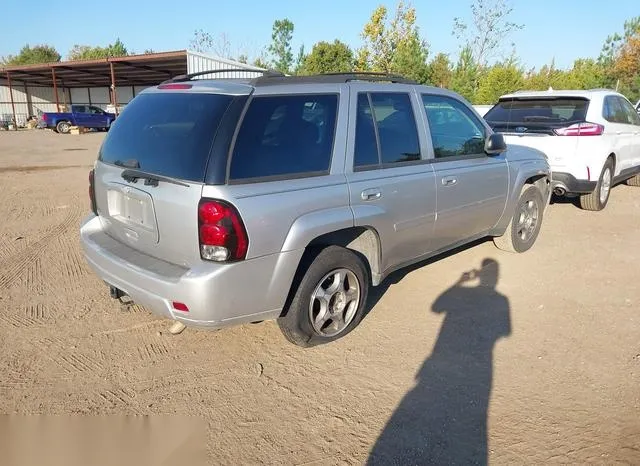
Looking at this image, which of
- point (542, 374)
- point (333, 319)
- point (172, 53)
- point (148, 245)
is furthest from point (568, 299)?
point (172, 53)

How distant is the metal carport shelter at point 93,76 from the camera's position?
22.7m

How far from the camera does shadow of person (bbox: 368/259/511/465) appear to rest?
2523 mm

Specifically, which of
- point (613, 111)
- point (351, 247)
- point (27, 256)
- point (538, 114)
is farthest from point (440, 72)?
point (351, 247)

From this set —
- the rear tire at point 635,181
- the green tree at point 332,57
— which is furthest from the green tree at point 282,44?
the rear tire at point 635,181

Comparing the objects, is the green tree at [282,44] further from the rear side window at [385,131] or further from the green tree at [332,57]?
the rear side window at [385,131]

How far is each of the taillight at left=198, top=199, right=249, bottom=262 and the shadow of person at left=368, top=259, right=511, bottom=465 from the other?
1351 mm

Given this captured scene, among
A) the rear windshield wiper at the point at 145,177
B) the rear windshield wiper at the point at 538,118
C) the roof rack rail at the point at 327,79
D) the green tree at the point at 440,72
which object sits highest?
the green tree at the point at 440,72

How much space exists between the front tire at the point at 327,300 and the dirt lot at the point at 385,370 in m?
0.14

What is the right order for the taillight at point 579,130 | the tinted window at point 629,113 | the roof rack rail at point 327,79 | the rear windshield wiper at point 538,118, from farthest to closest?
the tinted window at point 629,113 → the rear windshield wiper at point 538,118 → the taillight at point 579,130 → the roof rack rail at point 327,79

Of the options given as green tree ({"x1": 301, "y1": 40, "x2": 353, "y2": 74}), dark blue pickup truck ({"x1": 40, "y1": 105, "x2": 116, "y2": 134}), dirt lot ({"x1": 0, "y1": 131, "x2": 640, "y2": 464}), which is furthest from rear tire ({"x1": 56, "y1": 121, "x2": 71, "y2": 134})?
dirt lot ({"x1": 0, "y1": 131, "x2": 640, "y2": 464})

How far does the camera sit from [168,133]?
311cm

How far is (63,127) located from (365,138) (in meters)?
30.2

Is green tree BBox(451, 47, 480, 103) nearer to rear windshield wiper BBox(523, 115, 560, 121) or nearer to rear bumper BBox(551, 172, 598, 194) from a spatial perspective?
rear windshield wiper BBox(523, 115, 560, 121)

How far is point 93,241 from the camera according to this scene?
3.58 m
